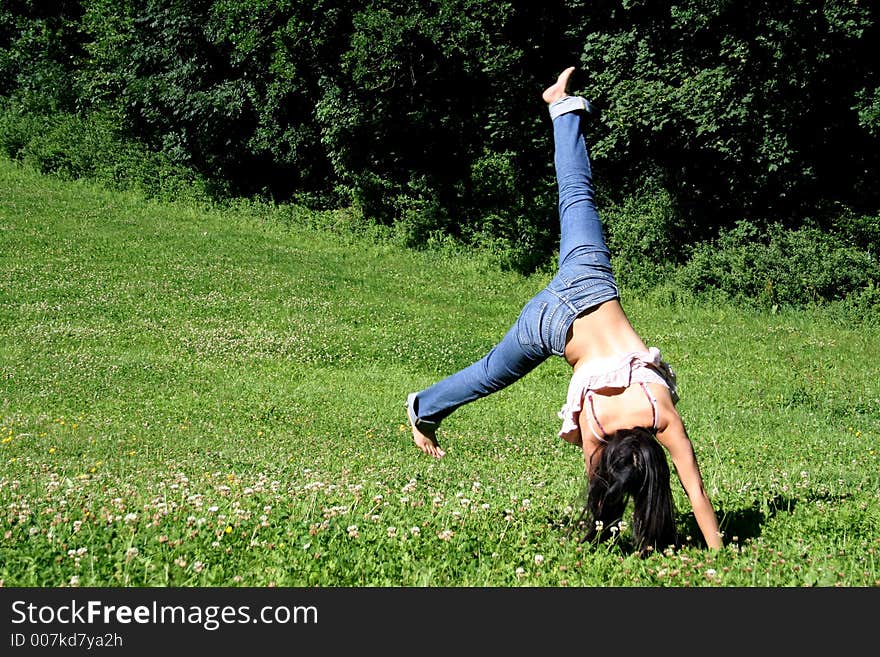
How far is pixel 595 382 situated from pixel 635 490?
2.05 feet

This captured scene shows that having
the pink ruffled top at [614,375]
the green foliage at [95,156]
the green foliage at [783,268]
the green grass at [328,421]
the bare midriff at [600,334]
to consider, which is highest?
the green foliage at [95,156]

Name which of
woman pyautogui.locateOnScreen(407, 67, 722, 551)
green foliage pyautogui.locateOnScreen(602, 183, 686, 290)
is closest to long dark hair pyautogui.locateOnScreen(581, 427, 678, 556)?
woman pyautogui.locateOnScreen(407, 67, 722, 551)

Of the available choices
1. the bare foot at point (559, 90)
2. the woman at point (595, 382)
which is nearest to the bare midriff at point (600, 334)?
the woman at point (595, 382)

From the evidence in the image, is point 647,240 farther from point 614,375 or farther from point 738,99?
point 614,375

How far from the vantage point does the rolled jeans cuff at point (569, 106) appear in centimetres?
570

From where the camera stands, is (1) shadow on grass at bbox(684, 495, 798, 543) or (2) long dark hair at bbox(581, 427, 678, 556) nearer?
(2) long dark hair at bbox(581, 427, 678, 556)

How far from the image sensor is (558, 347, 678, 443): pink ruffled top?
4.79m

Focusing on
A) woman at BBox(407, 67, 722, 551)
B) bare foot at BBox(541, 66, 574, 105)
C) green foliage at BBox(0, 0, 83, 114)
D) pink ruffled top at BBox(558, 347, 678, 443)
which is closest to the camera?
→ woman at BBox(407, 67, 722, 551)

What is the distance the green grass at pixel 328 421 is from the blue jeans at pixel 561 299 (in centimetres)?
75

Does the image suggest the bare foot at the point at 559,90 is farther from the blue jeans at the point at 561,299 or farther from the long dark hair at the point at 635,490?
the long dark hair at the point at 635,490

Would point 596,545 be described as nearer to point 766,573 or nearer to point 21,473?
point 766,573

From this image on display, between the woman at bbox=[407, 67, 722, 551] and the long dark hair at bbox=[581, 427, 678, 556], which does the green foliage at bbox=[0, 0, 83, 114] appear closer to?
the woman at bbox=[407, 67, 722, 551]

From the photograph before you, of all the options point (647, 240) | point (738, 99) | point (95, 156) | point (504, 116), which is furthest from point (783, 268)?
point (95, 156)

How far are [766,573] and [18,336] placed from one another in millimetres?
14800
